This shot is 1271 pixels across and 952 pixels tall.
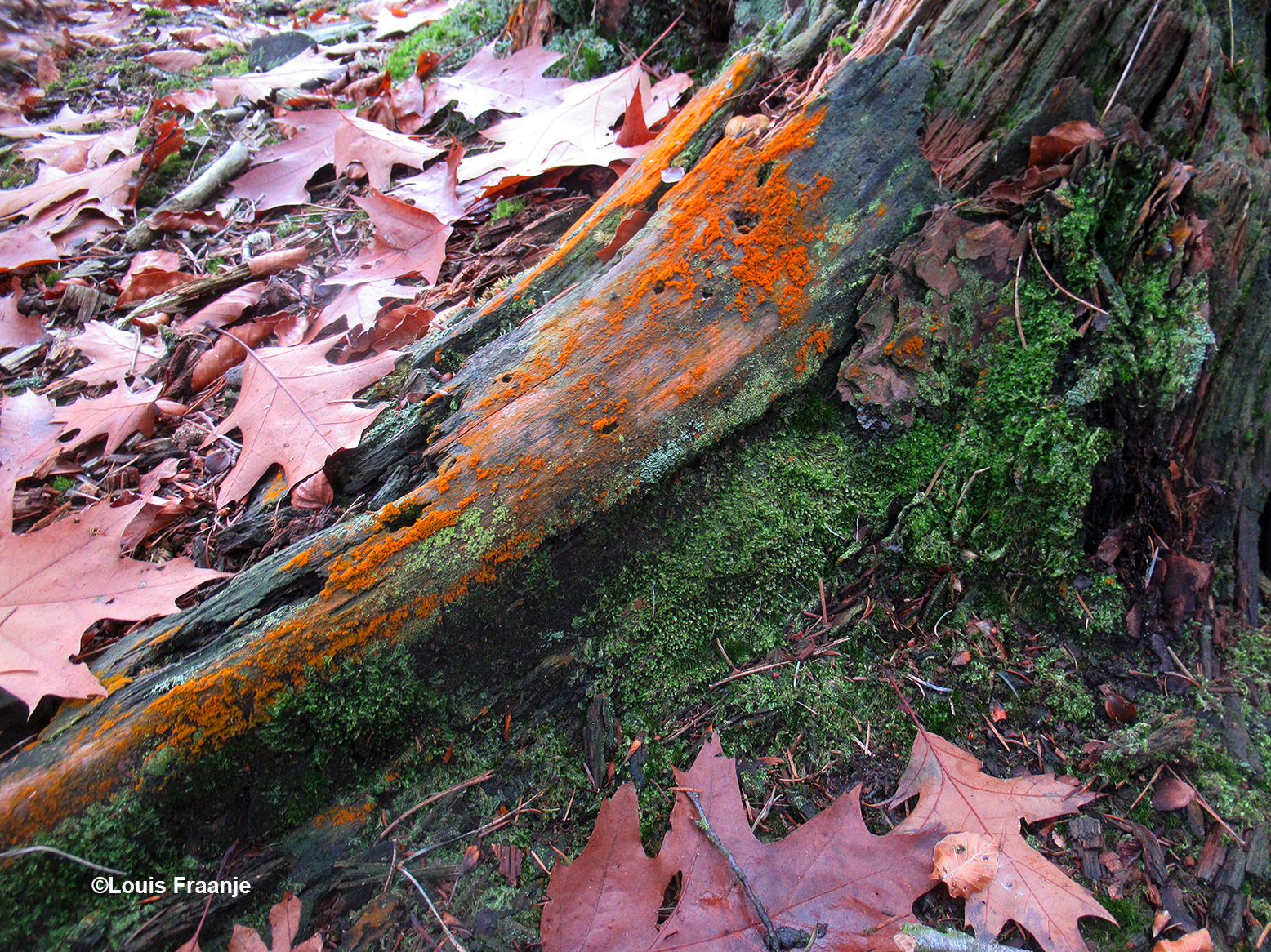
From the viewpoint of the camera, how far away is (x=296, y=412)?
1976mm

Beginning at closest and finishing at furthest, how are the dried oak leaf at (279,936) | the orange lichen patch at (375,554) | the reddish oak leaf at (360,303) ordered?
the dried oak leaf at (279,936)
the orange lichen patch at (375,554)
the reddish oak leaf at (360,303)

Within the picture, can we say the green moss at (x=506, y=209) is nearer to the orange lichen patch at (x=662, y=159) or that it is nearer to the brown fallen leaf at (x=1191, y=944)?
the orange lichen patch at (x=662, y=159)

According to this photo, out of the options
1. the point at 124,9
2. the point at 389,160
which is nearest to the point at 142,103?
the point at 124,9

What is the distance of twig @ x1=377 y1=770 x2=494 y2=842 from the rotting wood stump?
0.44 meters

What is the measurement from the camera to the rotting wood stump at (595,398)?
59.9 inches

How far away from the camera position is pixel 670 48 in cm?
320

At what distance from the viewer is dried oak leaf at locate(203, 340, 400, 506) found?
72.8 inches

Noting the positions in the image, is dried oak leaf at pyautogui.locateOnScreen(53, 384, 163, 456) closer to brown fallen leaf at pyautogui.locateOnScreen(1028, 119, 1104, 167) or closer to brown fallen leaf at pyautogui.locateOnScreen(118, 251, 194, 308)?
brown fallen leaf at pyautogui.locateOnScreen(118, 251, 194, 308)

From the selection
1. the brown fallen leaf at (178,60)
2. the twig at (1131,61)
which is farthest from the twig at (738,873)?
the brown fallen leaf at (178,60)

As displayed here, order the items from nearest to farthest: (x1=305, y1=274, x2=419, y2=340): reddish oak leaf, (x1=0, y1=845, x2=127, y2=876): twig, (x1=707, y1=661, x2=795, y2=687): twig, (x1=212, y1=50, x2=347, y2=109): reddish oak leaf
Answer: (x1=0, y1=845, x2=127, y2=876): twig
(x1=707, y1=661, x2=795, y2=687): twig
(x1=305, y1=274, x2=419, y2=340): reddish oak leaf
(x1=212, y1=50, x2=347, y2=109): reddish oak leaf

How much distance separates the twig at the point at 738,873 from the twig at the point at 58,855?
1344mm

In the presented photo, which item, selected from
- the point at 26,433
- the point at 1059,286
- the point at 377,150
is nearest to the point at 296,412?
the point at 26,433

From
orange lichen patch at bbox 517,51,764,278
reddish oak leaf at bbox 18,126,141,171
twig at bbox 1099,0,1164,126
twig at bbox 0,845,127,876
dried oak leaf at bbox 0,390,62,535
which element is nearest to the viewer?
twig at bbox 0,845,127,876

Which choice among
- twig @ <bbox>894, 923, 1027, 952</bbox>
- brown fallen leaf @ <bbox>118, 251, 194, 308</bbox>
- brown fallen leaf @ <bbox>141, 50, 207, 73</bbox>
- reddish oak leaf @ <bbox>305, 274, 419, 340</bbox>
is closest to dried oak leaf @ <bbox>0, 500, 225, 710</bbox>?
reddish oak leaf @ <bbox>305, 274, 419, 340</bbox>
